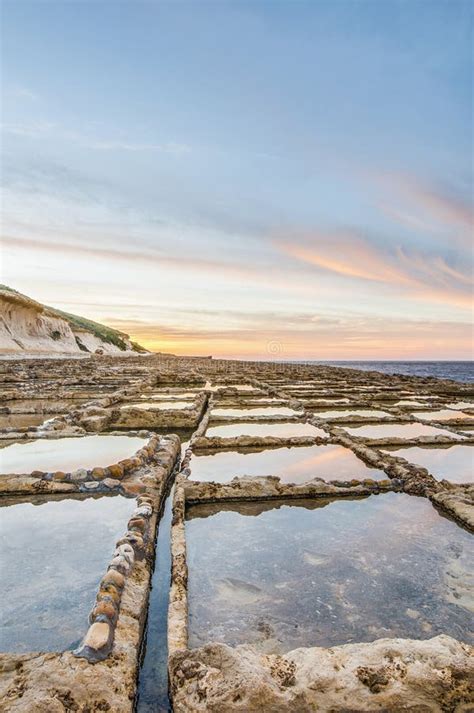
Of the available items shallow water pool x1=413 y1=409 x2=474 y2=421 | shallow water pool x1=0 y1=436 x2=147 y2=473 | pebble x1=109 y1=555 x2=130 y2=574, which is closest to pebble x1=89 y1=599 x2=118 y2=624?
pebble x1=109 y1=555 x2=130 y2=574

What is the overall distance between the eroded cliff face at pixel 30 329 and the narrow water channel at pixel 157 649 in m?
52.7

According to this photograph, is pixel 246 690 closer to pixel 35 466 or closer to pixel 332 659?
pixel 332 659

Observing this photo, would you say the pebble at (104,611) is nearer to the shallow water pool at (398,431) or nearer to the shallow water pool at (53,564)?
the shallow water pool at (53,564)

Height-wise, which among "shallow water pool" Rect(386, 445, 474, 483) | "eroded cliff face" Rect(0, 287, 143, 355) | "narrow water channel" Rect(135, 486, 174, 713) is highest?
"eroded cliff face" Rect(0, 287, 143, 355)

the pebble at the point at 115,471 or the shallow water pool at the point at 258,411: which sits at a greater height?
the pebble at the point at 115,471

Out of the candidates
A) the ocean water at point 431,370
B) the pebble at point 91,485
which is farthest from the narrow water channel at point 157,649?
the ocean water at point 431,370

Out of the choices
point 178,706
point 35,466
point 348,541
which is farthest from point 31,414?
point 178,706

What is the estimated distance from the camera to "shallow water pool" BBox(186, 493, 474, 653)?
2.77m

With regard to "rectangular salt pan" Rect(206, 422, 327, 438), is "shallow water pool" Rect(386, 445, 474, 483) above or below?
above

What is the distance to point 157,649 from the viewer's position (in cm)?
267

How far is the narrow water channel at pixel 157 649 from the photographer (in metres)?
2.25

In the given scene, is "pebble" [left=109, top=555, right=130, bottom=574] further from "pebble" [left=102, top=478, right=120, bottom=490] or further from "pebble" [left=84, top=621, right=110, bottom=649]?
"pebble" [left=102, top=478, right=120, bottom=490]

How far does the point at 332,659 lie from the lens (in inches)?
90.7

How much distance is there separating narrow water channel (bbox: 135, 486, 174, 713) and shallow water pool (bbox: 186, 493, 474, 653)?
0.22 metres
